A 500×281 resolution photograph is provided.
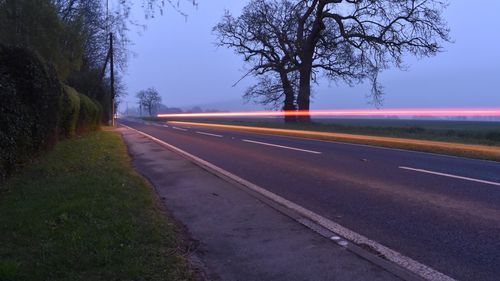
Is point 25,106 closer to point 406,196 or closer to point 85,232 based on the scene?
point 85,232

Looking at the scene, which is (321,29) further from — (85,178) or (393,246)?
(393,246)

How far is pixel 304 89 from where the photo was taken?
129 feet

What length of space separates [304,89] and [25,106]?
30710 millimetres

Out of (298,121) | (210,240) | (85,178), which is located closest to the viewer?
(210,240)

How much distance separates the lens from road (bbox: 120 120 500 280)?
17.8 ft

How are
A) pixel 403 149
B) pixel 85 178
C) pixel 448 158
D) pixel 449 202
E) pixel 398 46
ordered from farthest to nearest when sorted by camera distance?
pixel 398 46
pixel 403 149
pixel 448 158
pixel 85 178
pixel 449 202

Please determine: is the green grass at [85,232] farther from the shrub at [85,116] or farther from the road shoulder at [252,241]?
the shrub at [85,116]

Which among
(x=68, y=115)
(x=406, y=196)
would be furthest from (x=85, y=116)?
(x=406, y=196)

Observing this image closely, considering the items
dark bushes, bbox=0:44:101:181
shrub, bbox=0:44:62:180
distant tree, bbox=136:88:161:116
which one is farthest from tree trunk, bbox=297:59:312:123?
distant tree, bbox=136:88:161:116

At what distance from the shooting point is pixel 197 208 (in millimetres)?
8047

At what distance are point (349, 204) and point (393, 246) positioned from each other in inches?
89.2

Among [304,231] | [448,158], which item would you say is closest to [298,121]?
[448,158]

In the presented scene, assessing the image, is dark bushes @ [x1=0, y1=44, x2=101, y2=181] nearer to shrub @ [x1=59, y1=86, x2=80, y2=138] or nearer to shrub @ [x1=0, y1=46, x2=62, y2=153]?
shrub @ [x1=0, y1=46, x2=62, y2=153]

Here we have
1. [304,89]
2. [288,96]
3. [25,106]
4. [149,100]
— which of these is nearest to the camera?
[25,106]
